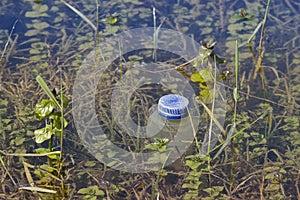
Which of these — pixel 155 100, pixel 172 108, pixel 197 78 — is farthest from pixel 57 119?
pixel 197 78

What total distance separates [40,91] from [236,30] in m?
1.09

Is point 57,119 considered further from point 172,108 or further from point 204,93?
point 204,93

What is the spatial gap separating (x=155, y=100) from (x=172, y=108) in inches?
11.8

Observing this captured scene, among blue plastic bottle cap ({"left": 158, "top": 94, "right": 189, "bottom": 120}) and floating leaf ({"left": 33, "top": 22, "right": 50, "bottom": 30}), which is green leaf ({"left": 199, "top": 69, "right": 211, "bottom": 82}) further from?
floating leaf ({"left": 33, "top": 22, "right": 50, "bottom": 30})

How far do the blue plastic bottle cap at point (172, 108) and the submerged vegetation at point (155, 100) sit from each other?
4.4 inches

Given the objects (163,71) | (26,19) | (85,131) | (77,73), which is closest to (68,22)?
(26,19)

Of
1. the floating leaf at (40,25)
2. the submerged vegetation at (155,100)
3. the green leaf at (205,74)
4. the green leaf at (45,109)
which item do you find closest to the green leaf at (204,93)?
the submerged vegetation at (155,100)

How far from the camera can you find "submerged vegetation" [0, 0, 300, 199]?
1.99 metres

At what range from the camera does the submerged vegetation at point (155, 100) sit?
199 centimetres

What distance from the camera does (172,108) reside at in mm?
2074

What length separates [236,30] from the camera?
2.78 m

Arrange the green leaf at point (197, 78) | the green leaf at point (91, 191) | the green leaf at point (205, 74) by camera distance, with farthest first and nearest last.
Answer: the green leaf at point (197, 78) < the green leaf at point (205, 74) < the green leaf at point (91, 191)

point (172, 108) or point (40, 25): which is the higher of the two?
point (40, 25)

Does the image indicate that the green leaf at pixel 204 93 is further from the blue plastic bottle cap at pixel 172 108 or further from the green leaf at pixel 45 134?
the green leaf at pixel 45 134
